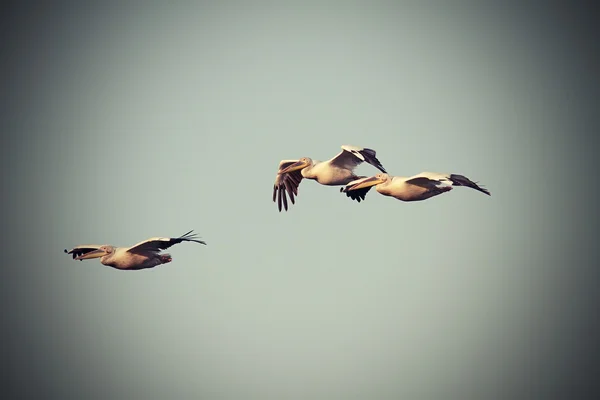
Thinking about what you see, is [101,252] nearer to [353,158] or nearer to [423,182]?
[353,158]

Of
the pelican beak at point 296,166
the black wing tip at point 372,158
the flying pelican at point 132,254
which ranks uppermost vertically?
the pelican beak at point 296,166

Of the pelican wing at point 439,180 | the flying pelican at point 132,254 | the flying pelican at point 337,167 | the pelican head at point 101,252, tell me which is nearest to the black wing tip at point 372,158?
the flying pelican at point 337,167

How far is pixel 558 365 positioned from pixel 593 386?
12.1 meters

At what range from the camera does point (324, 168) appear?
1522 inches

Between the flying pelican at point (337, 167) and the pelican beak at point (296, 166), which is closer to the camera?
the flying pelican at point (337, 167)

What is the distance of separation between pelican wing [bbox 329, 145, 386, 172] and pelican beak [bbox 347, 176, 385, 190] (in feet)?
2.40

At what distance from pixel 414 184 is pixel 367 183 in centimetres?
199

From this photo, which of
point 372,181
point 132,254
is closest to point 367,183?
point 372,181

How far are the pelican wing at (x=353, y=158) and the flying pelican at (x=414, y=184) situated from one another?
0.68m

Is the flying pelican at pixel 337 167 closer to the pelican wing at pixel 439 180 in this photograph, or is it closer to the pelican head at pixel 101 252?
the pelican wing at pixel 439 180

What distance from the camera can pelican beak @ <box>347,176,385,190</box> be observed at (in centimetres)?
3634

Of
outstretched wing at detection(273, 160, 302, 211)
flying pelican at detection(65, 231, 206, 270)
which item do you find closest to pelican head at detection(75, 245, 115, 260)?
flying pelican at detection(65, 231, 206, 270)

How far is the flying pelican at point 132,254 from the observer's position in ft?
126

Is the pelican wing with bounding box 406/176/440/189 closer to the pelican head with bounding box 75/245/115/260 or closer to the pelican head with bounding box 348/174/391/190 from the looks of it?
the pelican head with bounding box 348/174/391/190
